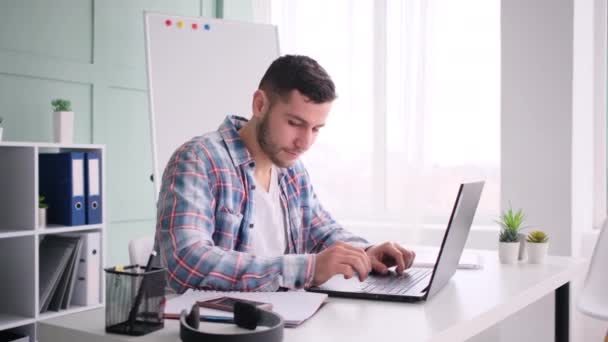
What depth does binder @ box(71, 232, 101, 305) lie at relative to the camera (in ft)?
8.48

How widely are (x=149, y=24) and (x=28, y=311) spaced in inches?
51.6

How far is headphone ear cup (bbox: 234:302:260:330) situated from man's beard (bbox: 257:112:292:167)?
0.70 metres

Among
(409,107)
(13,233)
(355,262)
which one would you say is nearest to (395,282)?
(355,262)

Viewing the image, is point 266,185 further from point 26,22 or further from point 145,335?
point 26,22

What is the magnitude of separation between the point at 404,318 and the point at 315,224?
78 centimetres

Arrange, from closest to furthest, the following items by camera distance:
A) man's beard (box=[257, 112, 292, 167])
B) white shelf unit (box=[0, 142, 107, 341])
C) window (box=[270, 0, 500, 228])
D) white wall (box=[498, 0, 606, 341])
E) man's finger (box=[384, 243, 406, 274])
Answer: man's finger (box=[384, 243, 406, 274]) → man's beard (box=[257, 112, 292, 167]) → white shelf unit (box=[0, 142, 107, 341]) → white wall (box=[498, 0, 606, 341]) → window (box=[270, 0, 500, 228])

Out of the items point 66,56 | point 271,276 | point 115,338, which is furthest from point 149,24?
point 115,338

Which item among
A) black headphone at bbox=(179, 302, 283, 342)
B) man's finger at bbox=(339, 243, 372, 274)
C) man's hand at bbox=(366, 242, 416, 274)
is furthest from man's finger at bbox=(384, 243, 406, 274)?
black headphone at bbox=(179, 302, 283, 342)

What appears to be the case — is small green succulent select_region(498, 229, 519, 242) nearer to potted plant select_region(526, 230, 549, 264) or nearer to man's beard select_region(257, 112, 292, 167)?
potted plant select_region(526, 230, 549, 264)

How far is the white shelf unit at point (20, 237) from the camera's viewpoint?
237 cm

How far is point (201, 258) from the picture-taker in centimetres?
121

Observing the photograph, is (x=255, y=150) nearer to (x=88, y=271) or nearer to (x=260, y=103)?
(x=260, y=103)

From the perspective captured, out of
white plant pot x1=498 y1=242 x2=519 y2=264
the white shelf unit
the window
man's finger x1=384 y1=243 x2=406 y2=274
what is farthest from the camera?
the window

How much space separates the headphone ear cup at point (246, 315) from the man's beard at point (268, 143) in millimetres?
696
